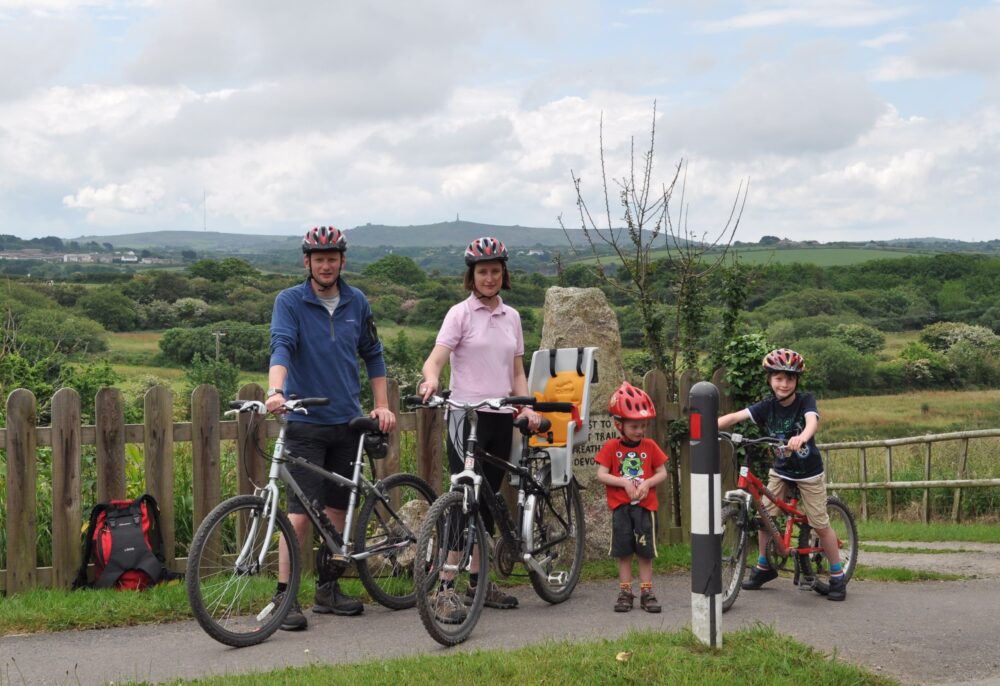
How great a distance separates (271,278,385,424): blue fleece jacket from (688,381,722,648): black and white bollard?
7.51ft

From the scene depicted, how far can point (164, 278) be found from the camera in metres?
84.3

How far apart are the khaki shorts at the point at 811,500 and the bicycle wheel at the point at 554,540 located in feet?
4.39

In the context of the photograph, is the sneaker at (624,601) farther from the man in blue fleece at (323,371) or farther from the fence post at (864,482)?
the fence post at (864,482)

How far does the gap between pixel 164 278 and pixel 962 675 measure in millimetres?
83094

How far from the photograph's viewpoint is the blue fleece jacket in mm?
6922

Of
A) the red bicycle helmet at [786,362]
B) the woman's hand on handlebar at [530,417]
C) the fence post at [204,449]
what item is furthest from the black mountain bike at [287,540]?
the red bicycle helmet at [786,362]

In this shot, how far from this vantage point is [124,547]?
7762 millimetres

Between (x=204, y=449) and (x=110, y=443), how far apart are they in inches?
24.8

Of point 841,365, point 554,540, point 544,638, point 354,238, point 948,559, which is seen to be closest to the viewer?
point 544,638

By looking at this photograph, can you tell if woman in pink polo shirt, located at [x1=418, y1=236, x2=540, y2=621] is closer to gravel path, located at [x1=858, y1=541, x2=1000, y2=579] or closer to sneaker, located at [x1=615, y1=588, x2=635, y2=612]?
sneaker, located at [x1=615, y1=588, x2=635, y2=612]

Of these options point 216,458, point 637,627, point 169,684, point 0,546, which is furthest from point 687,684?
point 0,546

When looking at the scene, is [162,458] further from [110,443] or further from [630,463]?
[630,463]

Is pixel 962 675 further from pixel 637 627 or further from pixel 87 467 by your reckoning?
pixel 87 467

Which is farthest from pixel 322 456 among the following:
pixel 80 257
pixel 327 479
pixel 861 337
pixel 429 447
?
pixel 80 257
